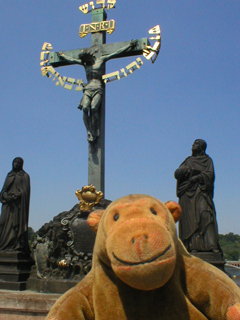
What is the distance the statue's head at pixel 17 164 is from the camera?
25.0 ft

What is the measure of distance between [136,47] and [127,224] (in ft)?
24.1

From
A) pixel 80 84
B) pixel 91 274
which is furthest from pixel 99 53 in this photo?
pixel 91 274

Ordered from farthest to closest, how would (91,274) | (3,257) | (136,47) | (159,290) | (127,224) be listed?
(136,47)
(3,257)
(91,274)
(159,290)
(127,224)

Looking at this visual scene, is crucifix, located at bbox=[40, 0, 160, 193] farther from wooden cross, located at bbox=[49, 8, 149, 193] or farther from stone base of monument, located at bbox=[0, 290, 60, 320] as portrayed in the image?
stone base of monument, located at bbox=[0, 290, 60, 320]

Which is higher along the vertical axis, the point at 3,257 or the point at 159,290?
the point at 159,290

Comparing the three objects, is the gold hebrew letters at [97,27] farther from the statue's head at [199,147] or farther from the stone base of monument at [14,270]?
the stone base of monument at [14,270]

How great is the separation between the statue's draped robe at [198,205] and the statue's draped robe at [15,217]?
121 inches

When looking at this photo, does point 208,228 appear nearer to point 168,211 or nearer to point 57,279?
point 57,279

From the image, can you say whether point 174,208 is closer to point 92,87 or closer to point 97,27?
point 92,87

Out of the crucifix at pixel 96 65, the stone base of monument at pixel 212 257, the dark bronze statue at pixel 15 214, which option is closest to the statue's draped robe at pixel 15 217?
the dark bronze statue at pixel 15 214

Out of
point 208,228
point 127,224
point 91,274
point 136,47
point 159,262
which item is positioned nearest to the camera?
point 159,262

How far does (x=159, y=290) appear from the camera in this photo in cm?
232

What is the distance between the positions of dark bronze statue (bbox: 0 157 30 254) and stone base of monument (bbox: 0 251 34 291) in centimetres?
17

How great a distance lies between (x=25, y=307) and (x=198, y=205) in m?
3.17
